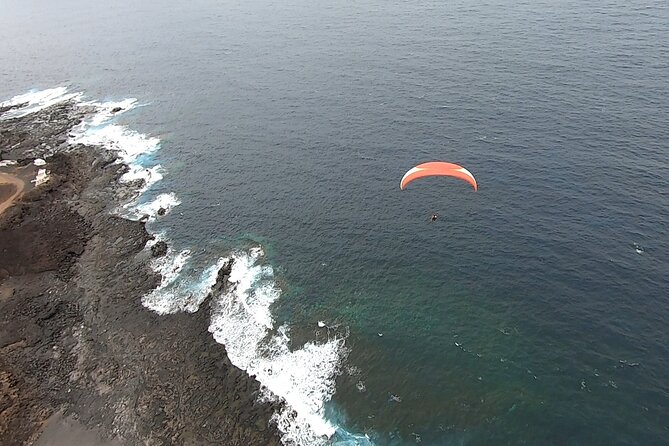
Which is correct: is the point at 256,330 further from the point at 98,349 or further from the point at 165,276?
the point at 98,349

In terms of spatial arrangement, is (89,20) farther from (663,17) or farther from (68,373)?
(663,17)

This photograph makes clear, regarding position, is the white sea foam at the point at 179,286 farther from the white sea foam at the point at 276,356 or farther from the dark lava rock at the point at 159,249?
the white sea foam at the point at 276,356

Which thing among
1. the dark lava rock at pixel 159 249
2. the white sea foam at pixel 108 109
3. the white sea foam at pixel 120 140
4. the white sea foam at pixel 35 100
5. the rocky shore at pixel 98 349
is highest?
the rocky shore at pixel 98 349

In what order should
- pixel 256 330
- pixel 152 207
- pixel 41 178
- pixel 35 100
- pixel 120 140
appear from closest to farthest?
pixel 256 330 < pixel 152 207 < pixel 41 178 < pixel 120 140 < pixel 35 100

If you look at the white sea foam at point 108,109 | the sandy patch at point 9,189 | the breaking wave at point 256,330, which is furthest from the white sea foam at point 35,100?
the breaking wave at point 256,330

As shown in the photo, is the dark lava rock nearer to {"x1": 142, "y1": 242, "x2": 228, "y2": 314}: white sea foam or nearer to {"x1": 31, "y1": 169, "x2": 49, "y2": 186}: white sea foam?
{"x1": 142, "y1": 242, "x2": 228, "y2": 314}: white sea foam

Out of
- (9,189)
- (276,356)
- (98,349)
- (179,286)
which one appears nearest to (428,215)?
(276,356)

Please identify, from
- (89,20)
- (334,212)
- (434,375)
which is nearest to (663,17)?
(334,212)
